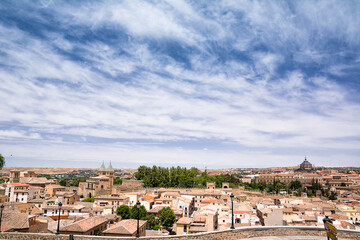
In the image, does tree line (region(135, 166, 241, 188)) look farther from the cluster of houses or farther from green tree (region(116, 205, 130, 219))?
green tree (region(116, 205, 130, 219))

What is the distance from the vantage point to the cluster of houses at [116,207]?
2301 cm

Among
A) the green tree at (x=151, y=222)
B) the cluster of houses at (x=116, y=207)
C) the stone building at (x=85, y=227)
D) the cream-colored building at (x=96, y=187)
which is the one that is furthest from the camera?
the cream-colored building at (x=96, y=187)

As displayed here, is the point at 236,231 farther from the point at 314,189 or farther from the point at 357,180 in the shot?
the point at 357,180

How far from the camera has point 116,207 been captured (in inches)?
1695

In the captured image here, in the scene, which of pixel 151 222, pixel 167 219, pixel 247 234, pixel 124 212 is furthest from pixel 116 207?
pixel 247 234

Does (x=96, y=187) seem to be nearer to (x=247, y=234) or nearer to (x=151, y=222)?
Answer: (x=151, y=222)

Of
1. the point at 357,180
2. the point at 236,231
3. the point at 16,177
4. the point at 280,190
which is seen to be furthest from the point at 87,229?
the point at 357,180

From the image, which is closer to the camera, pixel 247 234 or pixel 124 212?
pixel 247 234

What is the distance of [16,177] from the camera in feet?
197

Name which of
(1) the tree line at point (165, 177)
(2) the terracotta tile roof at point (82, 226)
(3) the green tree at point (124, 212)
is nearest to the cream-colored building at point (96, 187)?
(1) the tree line at point (165, 177)

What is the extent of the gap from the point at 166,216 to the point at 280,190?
58225 millimetres

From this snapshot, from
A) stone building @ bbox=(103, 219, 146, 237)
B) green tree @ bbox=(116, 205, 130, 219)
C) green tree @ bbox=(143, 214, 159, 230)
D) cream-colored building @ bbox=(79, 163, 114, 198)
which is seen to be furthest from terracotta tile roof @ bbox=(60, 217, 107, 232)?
cream-colored building @ bbox=(79, 163, 114, 198)

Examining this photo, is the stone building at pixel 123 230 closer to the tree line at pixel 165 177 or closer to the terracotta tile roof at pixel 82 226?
the terracotta tile roof at pixel 82 226

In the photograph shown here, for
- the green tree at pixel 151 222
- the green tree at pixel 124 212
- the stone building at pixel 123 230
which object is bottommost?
the green tree at pixel 151 222
